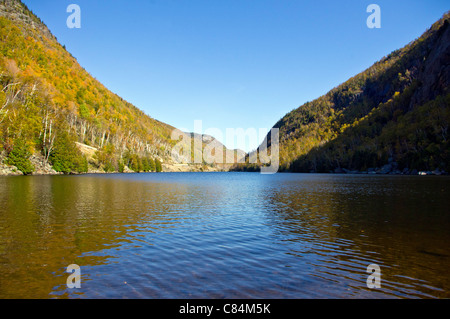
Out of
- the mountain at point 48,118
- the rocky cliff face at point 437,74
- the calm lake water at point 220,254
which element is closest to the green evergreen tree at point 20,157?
the mountain at point 48,118

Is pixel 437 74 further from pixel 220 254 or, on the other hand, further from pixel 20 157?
pixel 20 157

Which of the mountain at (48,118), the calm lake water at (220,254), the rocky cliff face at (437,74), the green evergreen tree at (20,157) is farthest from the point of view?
the rocky cliff face at (437,74)

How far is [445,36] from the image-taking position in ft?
462

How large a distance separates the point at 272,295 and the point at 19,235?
1214cm

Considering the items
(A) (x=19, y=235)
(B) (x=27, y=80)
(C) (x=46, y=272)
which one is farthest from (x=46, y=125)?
(C) (x=46, y=272)

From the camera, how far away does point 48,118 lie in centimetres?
8800

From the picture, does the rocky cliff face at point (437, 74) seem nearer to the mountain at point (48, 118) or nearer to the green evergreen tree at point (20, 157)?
the mountain at point (48, 118)

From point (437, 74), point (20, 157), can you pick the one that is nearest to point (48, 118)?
point (20, 157)

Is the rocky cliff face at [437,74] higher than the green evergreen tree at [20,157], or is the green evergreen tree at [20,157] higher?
the rocky cliff face at [437,74]

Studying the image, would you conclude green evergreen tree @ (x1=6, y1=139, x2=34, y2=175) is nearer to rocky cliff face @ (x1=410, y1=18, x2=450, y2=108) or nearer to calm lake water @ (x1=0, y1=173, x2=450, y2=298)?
calm lake water @ (x1=0, y1=173, x2=450, y2=298)

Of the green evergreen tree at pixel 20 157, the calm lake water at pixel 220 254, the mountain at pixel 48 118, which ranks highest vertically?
the mountain at pixel 48 118

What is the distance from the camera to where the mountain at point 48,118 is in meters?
68.6

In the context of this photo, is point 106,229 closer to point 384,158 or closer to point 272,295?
point 272,295

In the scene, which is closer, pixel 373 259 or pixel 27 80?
pixel 373 259
